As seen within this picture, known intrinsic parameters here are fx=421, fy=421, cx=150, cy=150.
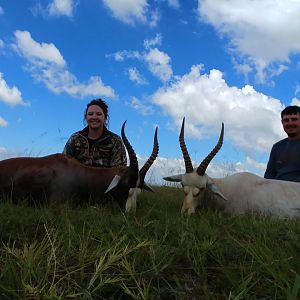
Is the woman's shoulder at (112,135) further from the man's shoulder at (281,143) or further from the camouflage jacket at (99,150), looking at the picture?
the man's shoulder at (281,143)

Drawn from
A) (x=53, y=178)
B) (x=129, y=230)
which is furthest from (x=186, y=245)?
(x=53, y=178)

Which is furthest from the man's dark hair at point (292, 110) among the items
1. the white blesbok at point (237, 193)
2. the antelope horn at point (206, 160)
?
the antelope horn at point (206, 160)

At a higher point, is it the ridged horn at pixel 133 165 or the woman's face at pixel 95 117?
the woman's face at pixel 95 117

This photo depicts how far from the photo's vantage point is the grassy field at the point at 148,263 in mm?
2229

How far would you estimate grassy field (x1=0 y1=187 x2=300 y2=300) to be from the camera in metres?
2.23

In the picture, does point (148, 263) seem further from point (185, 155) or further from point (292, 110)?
point (292, 110)

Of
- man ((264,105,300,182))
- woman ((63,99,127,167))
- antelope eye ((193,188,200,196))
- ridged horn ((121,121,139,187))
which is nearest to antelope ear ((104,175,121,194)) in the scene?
ridged horn ((121,121,139,187))

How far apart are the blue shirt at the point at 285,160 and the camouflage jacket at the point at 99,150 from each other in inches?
103

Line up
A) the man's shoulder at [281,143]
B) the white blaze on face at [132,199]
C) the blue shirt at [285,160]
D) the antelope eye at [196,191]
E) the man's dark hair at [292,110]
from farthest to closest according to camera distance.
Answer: the man's shoulder at [281,143], the man's dark hair at [292,110], the blue shirt at [285,160], the antelope eye at [196,191], the white blaze on face at [132,199]

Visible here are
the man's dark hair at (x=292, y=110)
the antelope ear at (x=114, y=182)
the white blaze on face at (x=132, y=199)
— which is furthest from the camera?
the man's dark hair at (x=292, y=110)

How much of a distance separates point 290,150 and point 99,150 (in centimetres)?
319

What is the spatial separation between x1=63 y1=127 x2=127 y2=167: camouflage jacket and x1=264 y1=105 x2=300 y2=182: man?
8.70 feet

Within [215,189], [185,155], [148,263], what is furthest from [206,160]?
[148,263]

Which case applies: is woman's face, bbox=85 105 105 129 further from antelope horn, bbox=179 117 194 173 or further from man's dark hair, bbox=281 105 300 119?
man's dark hair, bbox=281 105 300 119
